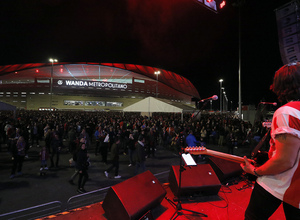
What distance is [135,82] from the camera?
200 feet

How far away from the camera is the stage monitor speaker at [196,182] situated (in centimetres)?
380

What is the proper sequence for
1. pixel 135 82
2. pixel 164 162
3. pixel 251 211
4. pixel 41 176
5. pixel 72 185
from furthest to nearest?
pixel 135 82 → pixel 164 162 → pixel 41 176 → pixel 72 185 → pixel 251 211

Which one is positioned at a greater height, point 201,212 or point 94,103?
point 94,103

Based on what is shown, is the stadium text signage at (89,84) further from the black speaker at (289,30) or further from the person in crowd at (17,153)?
the black speaker at (289,30)

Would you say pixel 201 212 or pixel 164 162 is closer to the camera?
pixel 201 212

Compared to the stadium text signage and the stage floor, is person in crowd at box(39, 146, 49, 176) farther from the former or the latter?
the stadium text signage

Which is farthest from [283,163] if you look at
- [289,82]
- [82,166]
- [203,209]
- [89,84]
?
[89,84]

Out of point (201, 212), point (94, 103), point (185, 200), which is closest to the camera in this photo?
point (201, 212)

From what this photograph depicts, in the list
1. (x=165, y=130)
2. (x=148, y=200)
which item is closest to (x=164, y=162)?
(x=165, y=130)

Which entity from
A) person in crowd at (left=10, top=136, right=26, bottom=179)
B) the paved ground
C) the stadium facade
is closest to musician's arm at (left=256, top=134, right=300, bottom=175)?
the paved ground

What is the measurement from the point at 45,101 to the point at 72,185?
52815 millimetres

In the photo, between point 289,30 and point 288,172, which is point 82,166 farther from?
point 289,30

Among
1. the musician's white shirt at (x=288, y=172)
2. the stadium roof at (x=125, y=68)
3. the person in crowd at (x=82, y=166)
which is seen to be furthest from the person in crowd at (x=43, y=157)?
the stadium roof at (x=125, y=68)

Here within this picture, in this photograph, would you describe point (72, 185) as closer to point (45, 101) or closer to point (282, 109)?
point (282, 109)
